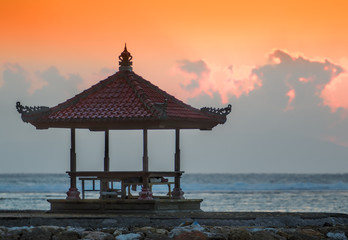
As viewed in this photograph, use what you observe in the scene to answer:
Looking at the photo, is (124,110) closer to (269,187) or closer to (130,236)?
(130,236)

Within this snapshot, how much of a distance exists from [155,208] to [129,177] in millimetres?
1483

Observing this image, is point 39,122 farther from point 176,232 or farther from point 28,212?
point 176,232

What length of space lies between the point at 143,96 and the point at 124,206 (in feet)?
10.6

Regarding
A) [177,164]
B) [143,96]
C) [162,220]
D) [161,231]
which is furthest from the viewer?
[177,164]

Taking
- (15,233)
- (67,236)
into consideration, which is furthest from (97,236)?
(15,233)

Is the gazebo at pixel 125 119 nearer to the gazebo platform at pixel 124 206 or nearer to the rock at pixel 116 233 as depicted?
the gazebo platform at pixel 124 206

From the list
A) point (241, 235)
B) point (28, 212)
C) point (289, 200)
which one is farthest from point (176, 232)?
point (289, 200)

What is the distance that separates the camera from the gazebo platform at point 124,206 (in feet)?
81.2

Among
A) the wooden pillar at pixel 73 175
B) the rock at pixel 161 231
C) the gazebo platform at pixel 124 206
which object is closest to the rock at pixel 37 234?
the rock at pixel 161 231

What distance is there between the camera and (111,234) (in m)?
21.9

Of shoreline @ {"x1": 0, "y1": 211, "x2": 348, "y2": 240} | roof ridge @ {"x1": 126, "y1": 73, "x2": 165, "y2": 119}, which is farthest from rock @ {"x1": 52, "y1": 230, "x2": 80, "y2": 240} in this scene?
roof ridge @ {"x1": 126, "y1": 73, "x2": 165, "y2": 119}

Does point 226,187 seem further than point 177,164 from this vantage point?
Yes

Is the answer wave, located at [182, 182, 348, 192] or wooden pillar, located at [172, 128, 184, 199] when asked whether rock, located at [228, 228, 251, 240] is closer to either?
wooden pillar, located at [172, 128, 184, 199]

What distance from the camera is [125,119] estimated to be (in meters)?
24.8
